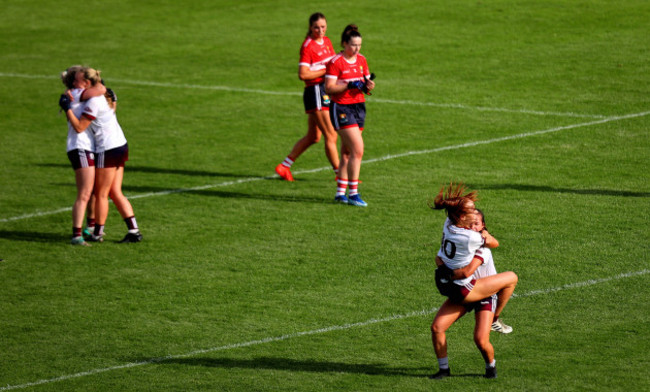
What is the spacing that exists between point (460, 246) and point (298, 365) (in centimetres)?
183

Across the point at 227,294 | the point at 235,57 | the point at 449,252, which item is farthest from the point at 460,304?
the point at 235,57

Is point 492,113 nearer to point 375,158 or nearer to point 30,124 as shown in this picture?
point 375,158

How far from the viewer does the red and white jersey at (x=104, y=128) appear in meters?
11.4

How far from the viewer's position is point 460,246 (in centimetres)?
755

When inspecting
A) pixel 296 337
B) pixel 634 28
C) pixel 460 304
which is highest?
pixel 634 28

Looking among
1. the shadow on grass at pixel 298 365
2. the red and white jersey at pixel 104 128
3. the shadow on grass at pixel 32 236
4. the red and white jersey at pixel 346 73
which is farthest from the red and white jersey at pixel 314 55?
the shadow on grass at pixel 298 365

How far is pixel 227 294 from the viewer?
9.94m

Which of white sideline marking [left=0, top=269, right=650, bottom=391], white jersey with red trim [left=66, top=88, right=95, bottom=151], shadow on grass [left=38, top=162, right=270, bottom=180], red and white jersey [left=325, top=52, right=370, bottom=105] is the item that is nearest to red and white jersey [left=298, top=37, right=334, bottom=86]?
red and white jersey [left=325, top=52, right=370, bottom=105]

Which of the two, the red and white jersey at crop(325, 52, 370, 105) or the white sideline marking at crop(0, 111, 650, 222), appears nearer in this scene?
the red and white jersey at crop(325, 52, 370, 105)

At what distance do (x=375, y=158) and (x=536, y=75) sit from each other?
6.54 metres

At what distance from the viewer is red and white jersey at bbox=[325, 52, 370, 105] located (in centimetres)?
1246

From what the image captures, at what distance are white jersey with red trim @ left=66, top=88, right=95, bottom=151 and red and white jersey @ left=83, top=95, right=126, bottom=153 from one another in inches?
2.8

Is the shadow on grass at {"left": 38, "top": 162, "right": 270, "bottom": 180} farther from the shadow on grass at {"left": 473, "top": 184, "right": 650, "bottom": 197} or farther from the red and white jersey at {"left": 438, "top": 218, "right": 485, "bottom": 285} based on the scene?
the red and white jersey at {"left": 438, "top": 218, "right": 485, "bottom": 285}

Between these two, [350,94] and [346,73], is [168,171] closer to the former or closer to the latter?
[350,94]
